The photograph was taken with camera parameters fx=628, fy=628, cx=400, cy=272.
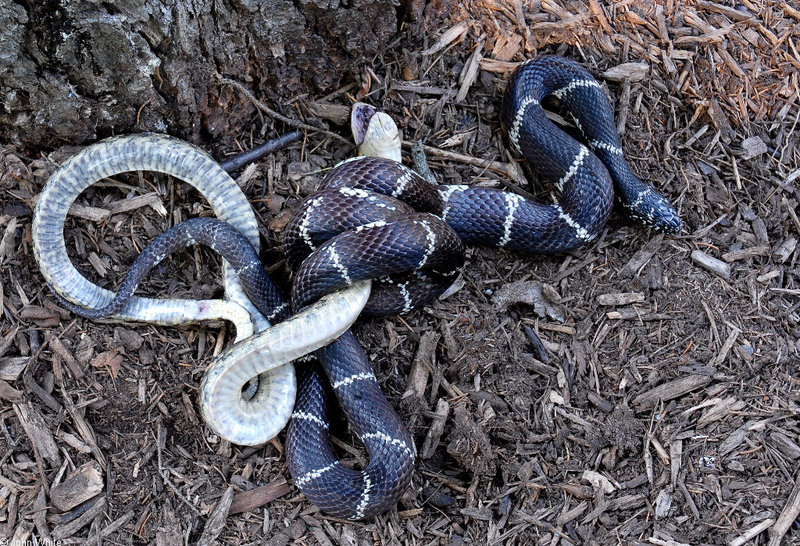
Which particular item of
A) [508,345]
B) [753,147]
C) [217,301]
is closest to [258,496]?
[217,301]

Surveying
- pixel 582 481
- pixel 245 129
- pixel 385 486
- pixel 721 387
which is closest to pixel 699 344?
pixel 721 387

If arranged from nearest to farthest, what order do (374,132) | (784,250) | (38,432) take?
(38,432) → (374,132) → (784,250)

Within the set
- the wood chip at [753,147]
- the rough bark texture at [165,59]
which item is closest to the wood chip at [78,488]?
the rough bark texture at [165,59]

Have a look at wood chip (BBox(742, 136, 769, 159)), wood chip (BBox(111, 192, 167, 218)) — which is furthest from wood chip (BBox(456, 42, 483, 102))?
wood chip (BBox(111, 192, 167, 218))

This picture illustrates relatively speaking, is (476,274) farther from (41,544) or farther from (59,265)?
(41,544)

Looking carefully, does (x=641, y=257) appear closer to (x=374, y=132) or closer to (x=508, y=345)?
(x=508, y=345)

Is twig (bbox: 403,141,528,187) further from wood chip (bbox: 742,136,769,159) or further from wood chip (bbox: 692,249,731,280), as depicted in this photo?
wood chip (bbox: 742,136,769,159)

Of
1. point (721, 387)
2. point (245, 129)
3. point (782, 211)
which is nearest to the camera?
point (721, 387)
